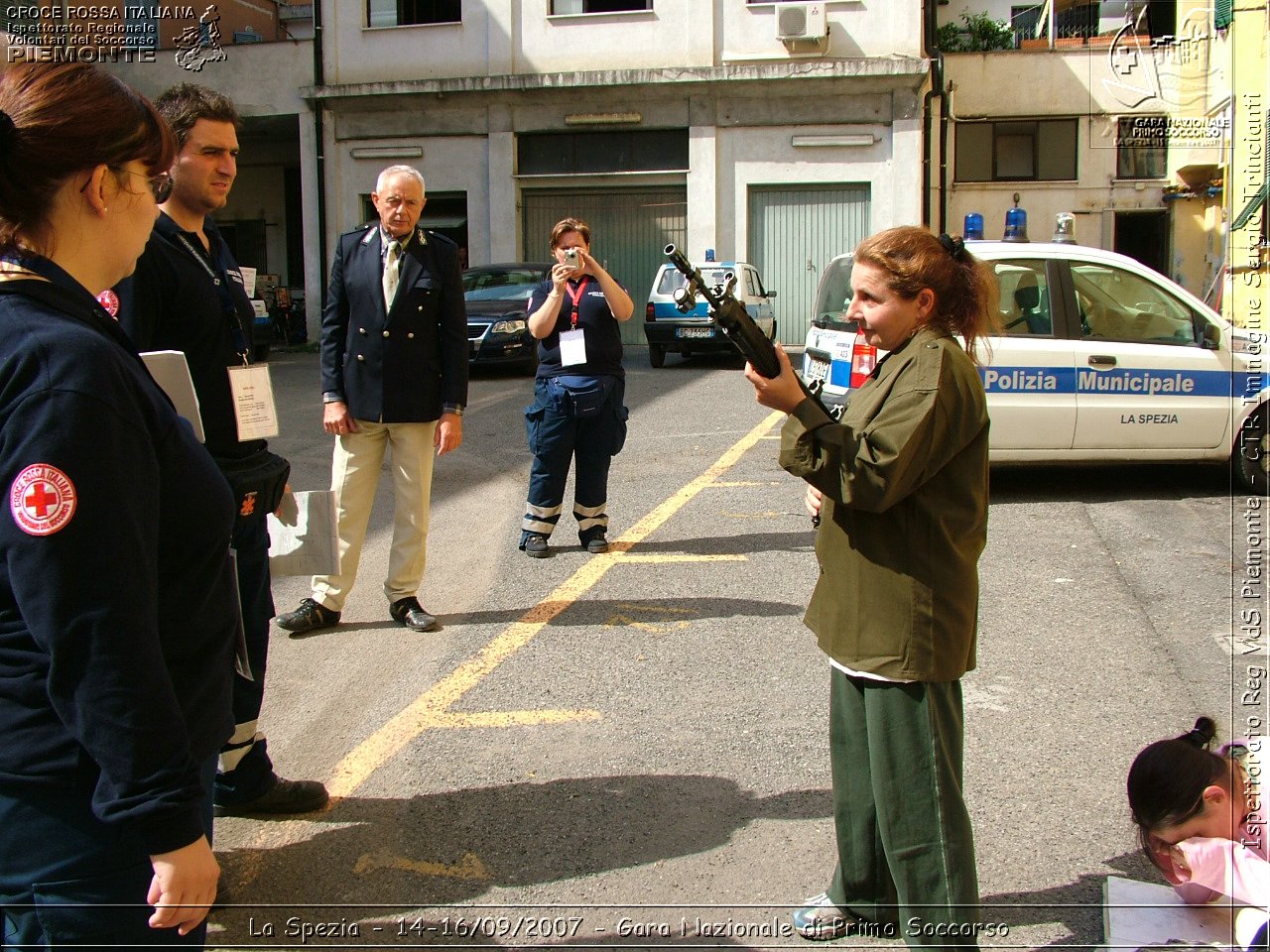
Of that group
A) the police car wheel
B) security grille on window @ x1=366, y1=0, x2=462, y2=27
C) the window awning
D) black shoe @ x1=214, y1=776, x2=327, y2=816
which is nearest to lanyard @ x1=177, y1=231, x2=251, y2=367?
black shoe @ x1=214, y1=776, x2=327, y2=816

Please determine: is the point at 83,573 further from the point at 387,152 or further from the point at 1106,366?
the point at 387,152

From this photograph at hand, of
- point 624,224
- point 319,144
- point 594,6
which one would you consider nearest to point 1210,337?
point 624,224

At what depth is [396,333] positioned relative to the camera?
550 centimetres

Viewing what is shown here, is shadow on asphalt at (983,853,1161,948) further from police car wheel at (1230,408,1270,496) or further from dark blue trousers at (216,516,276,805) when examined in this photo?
police car wheel at (1230,408,1270,496)

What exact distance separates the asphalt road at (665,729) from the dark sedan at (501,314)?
8753 mm

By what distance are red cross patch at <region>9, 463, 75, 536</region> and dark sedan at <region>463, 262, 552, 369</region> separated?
1453 centimetres

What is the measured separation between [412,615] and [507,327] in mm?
11774

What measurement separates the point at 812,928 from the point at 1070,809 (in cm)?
119

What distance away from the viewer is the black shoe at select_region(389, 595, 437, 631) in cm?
575

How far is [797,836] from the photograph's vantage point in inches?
145

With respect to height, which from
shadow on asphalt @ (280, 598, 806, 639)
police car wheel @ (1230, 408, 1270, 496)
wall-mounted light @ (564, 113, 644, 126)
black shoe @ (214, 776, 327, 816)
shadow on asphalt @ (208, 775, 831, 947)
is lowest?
shadow on asphalt @ (208, 775, 831, 947)

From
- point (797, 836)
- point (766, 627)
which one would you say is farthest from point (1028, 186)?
point (797, 836)

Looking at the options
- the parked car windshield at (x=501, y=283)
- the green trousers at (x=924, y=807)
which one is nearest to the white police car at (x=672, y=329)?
the parked car windshield at (x=501, y=283)

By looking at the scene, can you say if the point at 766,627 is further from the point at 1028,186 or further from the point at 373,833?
the point at 1028,186
